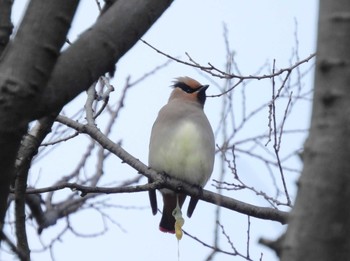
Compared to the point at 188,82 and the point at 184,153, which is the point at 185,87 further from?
the point at 184,153

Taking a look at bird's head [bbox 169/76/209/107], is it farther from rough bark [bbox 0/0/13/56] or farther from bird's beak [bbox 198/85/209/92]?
rough bark [bbox 0/0/13/56]

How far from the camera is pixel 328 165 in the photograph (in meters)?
1.13

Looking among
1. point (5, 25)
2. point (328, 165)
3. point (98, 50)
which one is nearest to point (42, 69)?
point (98, 50)

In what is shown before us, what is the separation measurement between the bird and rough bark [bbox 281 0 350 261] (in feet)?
13.2

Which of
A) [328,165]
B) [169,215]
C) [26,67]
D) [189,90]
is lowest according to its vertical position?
[328,165]

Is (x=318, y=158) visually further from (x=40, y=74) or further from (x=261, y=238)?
(x=40, y=74)

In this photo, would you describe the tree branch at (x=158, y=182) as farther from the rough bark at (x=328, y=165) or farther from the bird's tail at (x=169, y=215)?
the rough bark at (x=328, y=165)

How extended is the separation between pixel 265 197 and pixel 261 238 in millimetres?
2874

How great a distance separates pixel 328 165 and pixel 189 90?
5673mm

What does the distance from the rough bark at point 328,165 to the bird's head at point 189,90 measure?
17.6ft

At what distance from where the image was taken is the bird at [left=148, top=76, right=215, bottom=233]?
5.45m

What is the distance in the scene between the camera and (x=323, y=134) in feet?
3.75

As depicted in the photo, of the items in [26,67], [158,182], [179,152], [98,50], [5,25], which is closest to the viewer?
[26,67]

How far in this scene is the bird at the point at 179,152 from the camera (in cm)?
545
